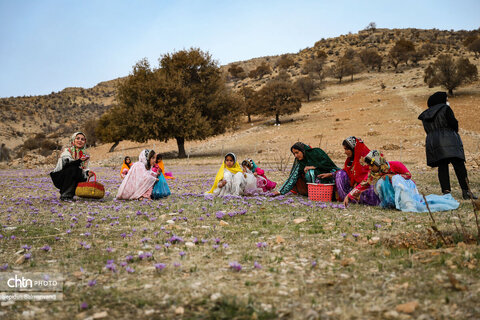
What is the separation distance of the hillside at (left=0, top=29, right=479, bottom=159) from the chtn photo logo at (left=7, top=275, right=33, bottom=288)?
1876cm

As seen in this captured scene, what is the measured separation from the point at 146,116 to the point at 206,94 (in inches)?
217

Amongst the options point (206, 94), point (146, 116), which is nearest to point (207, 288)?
point (146, 116)

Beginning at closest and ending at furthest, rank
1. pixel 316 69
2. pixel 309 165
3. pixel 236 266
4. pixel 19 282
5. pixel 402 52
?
pixel 19 282 < pixel 236 266 < pixel 309 165 < pixel 402 52 < pixel 316 69

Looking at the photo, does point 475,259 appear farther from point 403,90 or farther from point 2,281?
point 403,90

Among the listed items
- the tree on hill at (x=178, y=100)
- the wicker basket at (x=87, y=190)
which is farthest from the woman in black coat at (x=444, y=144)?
the tree on hill at (x=178, y=100)

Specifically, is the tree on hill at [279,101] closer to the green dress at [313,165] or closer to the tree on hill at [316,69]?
the tree on hill at [316,69]

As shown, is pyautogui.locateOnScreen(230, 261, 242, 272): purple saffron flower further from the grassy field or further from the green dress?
the green dress

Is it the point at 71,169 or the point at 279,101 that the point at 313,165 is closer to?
the point at 71,169

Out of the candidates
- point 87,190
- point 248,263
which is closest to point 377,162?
point 248,263

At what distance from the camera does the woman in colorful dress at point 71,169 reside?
8.27 metres

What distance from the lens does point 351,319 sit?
8.78 feet

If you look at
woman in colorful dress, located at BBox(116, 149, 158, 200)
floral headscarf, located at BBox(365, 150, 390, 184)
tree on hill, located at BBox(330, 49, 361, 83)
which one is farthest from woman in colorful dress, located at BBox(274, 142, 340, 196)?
tree on hill, located at BBox(330, 49, 361, 83)

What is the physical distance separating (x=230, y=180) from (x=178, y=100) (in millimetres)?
20997

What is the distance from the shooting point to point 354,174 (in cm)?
755
